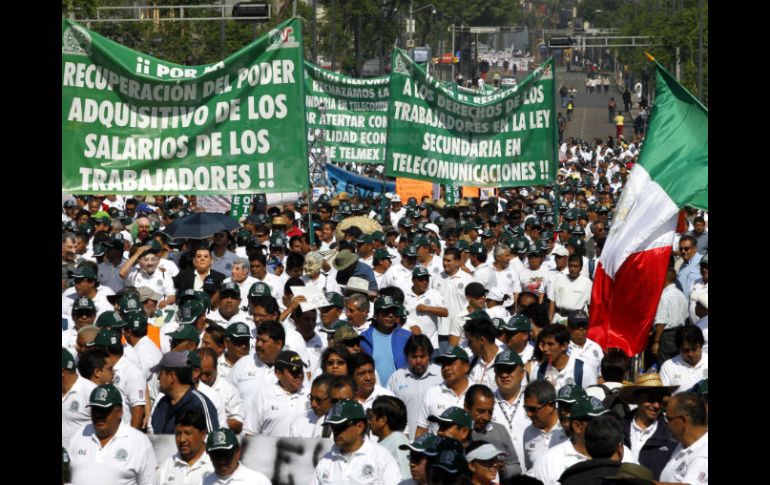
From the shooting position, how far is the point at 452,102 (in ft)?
57.8

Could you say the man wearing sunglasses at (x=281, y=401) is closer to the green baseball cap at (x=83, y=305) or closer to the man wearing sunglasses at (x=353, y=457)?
the man wearing sunglasses at (x=353, y=457)

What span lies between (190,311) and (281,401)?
212 cm

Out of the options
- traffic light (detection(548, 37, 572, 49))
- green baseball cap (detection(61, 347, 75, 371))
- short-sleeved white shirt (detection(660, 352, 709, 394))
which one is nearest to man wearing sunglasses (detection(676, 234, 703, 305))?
short-sleeved white shirt (detection(660, 352, 709, 394))

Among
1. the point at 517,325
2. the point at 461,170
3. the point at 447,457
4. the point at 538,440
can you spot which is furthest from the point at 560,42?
the point at 447,457

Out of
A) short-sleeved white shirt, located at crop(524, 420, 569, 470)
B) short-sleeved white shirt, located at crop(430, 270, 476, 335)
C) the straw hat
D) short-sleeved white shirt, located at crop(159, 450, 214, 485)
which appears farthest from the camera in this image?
short-sleeved white shirt, located at crop(430, 270, 476, 335)

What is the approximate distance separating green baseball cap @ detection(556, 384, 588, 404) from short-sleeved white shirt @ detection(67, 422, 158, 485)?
2.25 metres

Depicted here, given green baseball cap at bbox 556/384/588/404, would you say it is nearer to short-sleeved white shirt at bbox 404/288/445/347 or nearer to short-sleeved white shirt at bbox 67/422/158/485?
short-sleeved white shirt at bbox 67/422/158/485

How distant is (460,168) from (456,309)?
4.11 meters

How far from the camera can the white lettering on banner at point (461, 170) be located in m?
17.4

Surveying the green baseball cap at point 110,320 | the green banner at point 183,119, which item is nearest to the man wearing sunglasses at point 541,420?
the green baseball cap at point 110,320

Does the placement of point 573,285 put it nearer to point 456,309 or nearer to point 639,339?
point 456,309

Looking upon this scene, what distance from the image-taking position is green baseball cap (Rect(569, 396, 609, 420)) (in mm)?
7738

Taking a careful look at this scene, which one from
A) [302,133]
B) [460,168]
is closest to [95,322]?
[302,133]

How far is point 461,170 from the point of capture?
1745cm
